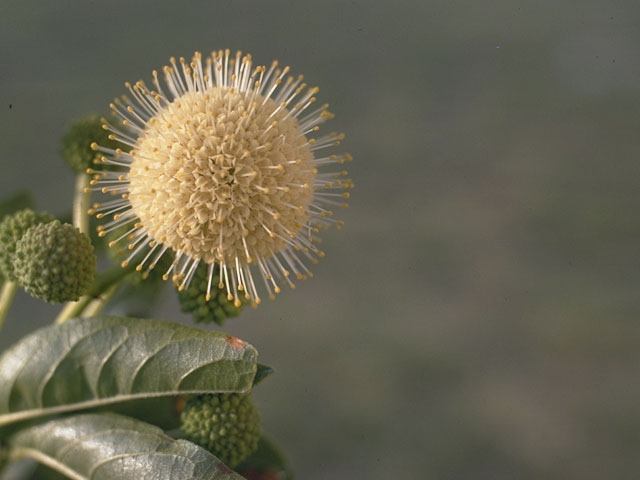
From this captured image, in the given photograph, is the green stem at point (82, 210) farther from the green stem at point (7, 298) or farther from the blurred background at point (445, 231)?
the blurred background at point (445, 231)

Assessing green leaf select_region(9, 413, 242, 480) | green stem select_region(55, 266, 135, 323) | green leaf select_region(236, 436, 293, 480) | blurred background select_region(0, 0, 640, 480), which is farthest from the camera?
blurred background select_region(0, 0, 640, 480)

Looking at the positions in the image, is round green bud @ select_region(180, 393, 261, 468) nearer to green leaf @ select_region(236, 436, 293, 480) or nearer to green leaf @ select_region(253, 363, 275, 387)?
green leaf @ select_region(253, 363, 275, 387)

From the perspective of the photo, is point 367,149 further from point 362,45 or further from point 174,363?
point 174,363

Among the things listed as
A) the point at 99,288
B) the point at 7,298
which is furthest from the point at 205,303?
the point at 7,298

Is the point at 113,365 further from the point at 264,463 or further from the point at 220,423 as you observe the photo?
the point at 264,463

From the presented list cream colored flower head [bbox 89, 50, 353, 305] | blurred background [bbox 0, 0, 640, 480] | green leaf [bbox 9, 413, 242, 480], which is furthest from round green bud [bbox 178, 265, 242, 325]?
blurred background [bbox 0, 0, 640, 480]

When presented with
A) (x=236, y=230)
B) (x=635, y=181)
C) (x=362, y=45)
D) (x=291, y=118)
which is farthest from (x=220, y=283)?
(x=635, y=181)
